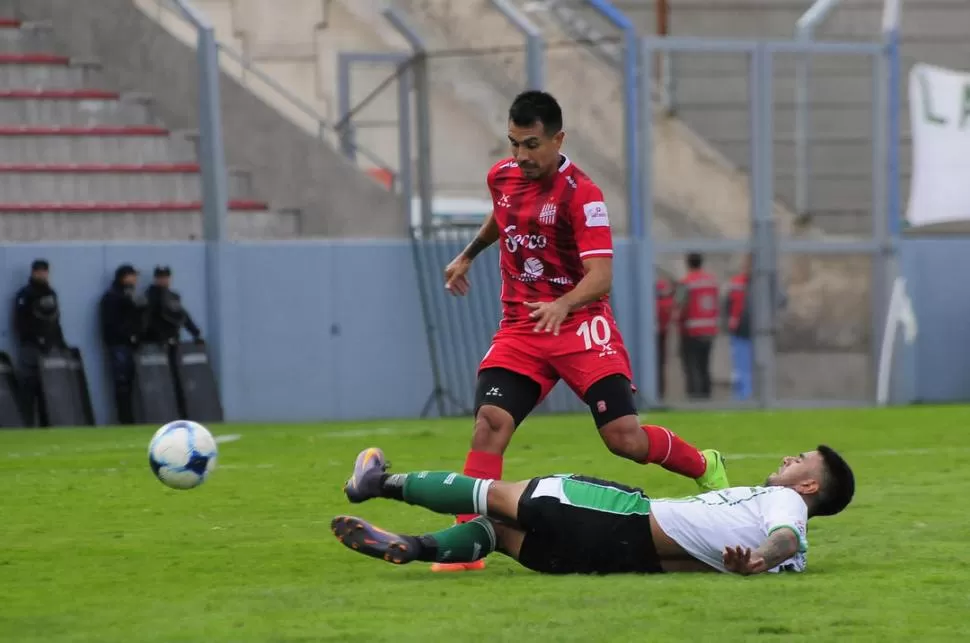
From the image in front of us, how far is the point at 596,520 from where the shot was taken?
666cm

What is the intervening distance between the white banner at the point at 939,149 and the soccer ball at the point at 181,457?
14.3 meters

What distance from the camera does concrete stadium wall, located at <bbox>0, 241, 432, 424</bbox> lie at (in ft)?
58.5

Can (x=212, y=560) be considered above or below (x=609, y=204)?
below

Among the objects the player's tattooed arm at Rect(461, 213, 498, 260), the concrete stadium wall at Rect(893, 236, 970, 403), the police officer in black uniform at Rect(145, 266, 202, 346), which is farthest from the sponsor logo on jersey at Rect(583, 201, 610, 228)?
the concrete stadium wall at Rect(893, 236, 970, 403)

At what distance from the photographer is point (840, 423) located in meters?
16.5

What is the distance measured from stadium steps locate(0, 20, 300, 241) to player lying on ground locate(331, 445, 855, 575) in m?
12.4

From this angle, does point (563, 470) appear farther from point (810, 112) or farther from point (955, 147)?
point (955, 147)

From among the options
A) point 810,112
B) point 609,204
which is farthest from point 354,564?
point 810,112

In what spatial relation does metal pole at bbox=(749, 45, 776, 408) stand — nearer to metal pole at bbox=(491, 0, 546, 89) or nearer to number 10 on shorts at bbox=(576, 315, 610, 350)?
metal pole at bbox=(491, 0, 546, 89)

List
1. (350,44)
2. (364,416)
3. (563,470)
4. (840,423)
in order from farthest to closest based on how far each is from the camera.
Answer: (350,44)
(364,416)
(840,423)
(563,470)

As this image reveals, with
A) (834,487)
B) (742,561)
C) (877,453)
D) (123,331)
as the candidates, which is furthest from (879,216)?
(742,561)

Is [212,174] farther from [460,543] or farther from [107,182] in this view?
[460,543]

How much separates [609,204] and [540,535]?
1339 centimetres

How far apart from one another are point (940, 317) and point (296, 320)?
7.75 meters
